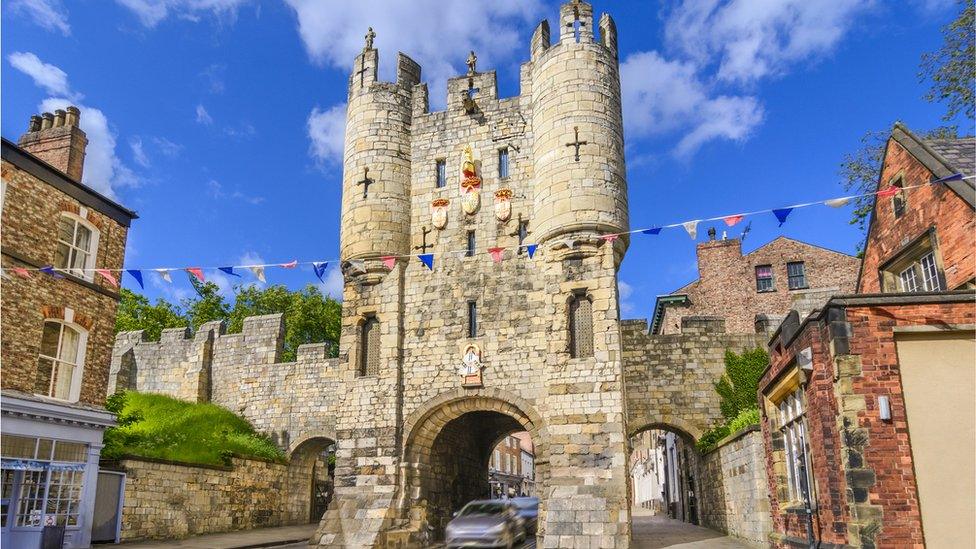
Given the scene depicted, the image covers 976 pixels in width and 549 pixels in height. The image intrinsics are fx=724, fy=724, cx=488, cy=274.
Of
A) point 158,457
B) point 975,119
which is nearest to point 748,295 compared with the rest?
point 975,119

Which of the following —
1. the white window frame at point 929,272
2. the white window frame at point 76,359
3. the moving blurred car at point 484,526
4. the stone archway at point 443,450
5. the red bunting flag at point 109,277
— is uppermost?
the red bunting flag at point 109,277

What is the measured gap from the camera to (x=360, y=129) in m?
19.6

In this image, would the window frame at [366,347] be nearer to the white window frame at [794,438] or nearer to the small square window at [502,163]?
the small square window at [502,163]

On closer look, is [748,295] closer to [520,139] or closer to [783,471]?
[520,139]

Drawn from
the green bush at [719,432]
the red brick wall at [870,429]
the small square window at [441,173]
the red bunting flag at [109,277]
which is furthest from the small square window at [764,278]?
the red bunting flag at [109,277]

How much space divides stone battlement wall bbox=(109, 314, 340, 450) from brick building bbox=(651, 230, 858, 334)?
48.9ft

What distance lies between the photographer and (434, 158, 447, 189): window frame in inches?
763

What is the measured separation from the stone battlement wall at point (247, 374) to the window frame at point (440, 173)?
25.9ft

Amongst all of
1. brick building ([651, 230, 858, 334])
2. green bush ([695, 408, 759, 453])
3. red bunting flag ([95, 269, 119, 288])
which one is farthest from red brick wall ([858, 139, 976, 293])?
red bunting flag ([95, 269, 119, 288])

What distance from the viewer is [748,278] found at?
97.6 feet

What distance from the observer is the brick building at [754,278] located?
95.2 feet

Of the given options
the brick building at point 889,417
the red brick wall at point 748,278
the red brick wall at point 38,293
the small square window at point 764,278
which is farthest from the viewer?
the small square window at point 764,278

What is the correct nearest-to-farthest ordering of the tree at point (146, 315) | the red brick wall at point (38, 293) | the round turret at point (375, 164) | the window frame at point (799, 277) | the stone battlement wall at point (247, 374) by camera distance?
1. the red brick wall at point (38, 293)
2. the round turret at point (375, 164)
3. the stone battlement wall at point (247, 374)
4. the window frame at point (799, 277)
5. the tree at point (146, 315)

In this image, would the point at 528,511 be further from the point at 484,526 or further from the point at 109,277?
the point at 109,277
